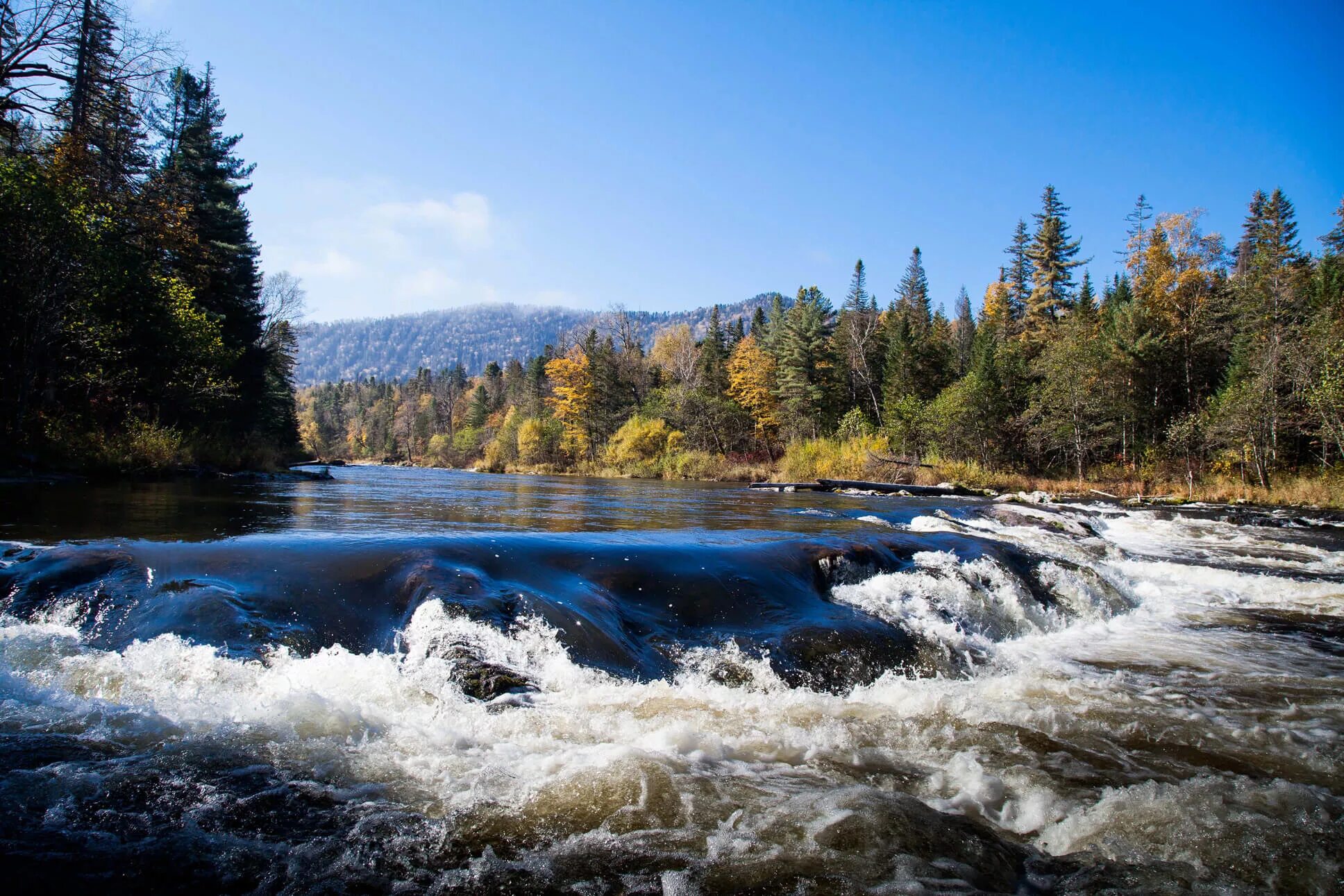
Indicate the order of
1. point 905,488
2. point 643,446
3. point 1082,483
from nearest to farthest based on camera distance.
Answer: point 905,488 → point 1082,483 → point 643,446

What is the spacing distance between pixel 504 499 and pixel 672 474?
2879cm

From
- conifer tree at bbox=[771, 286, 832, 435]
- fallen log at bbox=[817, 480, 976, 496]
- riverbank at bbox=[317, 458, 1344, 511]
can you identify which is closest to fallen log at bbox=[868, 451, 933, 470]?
riverbank at bbox=[317, 458, 1344, 511]

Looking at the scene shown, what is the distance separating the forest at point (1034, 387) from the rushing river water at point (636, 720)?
2141 centimetres

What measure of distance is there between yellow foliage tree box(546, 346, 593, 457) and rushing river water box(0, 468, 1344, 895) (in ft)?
160

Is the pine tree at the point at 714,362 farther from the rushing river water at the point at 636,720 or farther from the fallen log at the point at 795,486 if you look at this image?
the rushing river water at the point at 636,720

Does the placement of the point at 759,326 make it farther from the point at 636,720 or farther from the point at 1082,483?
the point at 636,720

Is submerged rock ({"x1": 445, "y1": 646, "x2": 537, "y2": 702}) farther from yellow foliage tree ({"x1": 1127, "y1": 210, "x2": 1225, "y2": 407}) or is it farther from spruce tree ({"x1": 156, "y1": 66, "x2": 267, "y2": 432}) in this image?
yellow foliage tree ({"x1": 1127, "y1": 210, "x2": 1225, "y2": 407})

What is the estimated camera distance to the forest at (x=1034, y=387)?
1003 inches

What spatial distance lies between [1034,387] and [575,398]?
37514mm

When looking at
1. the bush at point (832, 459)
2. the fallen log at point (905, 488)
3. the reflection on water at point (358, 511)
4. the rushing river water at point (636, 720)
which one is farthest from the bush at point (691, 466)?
the rushing river water at point (636, 720)

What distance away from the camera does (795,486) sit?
31.0 metres

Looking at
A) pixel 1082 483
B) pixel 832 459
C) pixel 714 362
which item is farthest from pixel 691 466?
pixel 1082 483

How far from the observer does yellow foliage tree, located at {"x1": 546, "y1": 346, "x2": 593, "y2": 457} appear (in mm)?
58531

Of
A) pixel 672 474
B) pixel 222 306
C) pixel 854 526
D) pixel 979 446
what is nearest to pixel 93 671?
pixel 854 526
